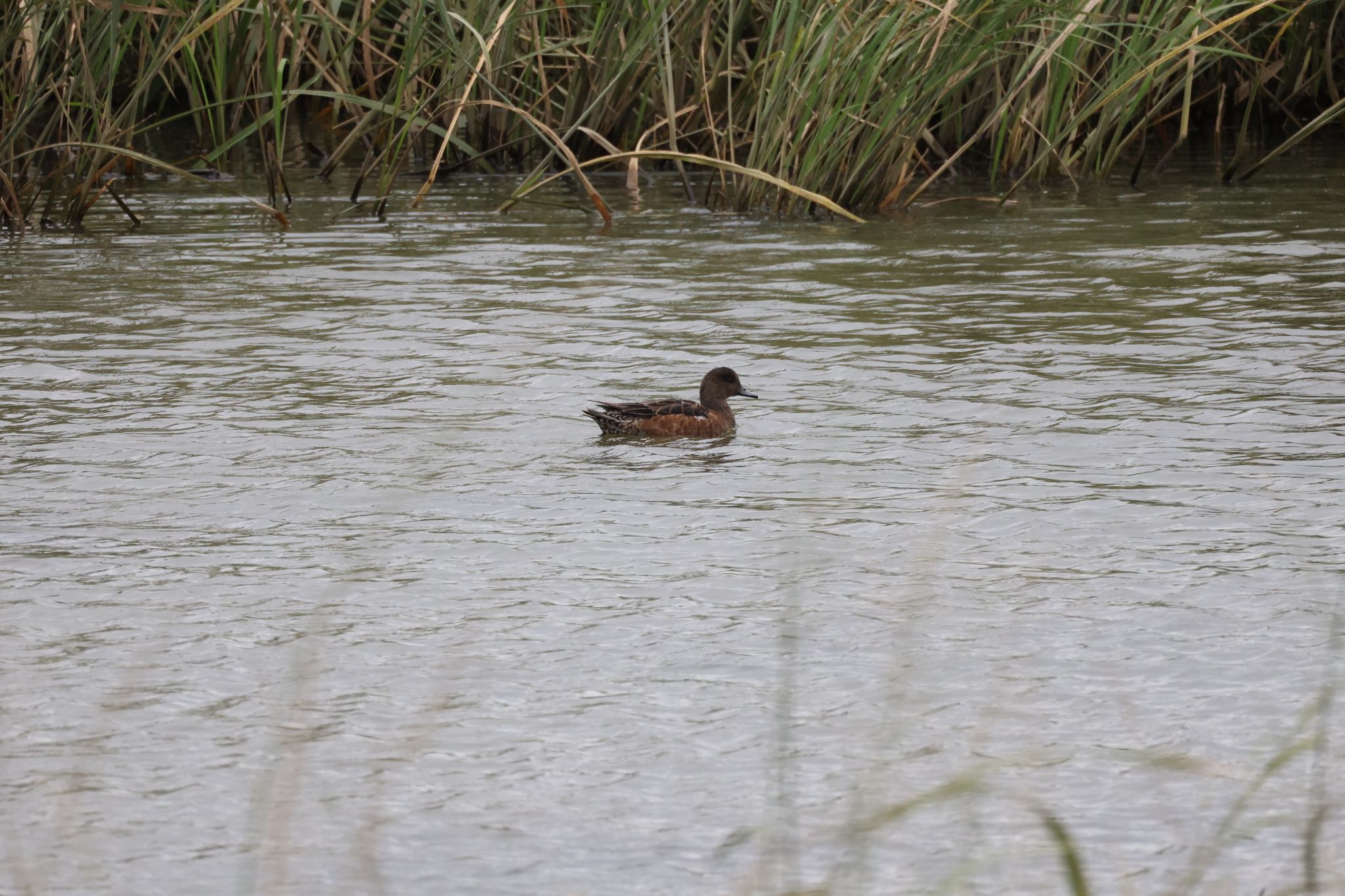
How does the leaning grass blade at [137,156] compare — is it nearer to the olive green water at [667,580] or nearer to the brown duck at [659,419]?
the olive green water at [667,580]

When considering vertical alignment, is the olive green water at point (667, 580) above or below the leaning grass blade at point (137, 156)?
below

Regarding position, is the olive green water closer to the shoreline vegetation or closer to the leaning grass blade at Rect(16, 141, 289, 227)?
the leaning grass blade at Rect(16, 141, 289, 227)

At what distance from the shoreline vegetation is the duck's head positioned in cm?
365

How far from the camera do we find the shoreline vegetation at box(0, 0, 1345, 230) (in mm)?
12234

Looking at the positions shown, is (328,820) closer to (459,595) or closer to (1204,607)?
(459,595)

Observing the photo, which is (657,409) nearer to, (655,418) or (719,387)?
(655,418)

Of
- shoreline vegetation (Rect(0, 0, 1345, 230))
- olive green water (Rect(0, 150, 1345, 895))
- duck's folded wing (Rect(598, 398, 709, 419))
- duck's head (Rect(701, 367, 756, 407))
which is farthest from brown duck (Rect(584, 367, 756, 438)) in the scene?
shoreline vegetation (Rect(0, 0, 1345, 230))

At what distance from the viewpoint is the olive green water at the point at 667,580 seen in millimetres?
4363

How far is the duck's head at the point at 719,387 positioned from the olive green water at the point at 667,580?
21 cm

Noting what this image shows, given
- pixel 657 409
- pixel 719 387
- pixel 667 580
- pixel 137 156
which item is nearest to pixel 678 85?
pixel 137 156

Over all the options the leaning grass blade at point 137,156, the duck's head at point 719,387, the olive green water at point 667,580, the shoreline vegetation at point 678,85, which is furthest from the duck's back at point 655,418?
the leaning grass blade at point 137,156

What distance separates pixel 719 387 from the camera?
8.51 metres

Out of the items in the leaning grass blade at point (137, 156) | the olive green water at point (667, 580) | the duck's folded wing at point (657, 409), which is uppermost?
the leaning grass blade at point (137, 156)

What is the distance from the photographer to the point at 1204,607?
5785 mm
